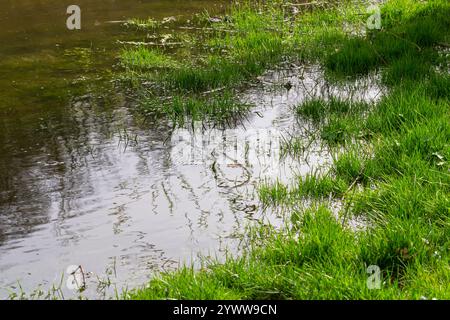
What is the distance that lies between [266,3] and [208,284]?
8.45 m

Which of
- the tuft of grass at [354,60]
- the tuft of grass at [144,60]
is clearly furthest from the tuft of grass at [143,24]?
the tuft of grass at [354,60]

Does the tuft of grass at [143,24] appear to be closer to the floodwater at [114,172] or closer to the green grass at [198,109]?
the floodwater at [114,172]

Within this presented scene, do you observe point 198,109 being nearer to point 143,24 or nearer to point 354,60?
point 354,60

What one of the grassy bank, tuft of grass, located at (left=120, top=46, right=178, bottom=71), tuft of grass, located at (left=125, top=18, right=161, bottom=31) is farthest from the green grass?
tuft of grass, located at (left=125, top=18, right=161, bottom=31)

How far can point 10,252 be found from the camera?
3.96 m

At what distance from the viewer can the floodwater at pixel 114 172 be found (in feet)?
12.8

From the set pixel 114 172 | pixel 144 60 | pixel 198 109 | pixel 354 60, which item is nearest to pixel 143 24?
pixel 144 60

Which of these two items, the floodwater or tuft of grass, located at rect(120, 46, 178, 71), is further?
tuft of grass, located at rect(120, 46, 178, 71)

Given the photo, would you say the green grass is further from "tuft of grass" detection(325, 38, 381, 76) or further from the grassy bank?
"tuft of grass" detection(325, 38, 381, 76)

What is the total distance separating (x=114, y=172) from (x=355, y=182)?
185 cm

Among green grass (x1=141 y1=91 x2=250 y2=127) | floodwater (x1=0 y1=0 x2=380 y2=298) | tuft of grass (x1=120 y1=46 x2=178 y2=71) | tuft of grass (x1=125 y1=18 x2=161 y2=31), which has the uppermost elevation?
tuft of grass (x1=125 y1=18 x2=161 y2=31)

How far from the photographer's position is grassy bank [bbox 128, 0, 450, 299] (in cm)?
335

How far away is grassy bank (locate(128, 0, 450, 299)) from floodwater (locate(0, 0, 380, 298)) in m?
0.24

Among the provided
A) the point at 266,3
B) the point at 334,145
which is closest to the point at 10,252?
the point at 334,145
